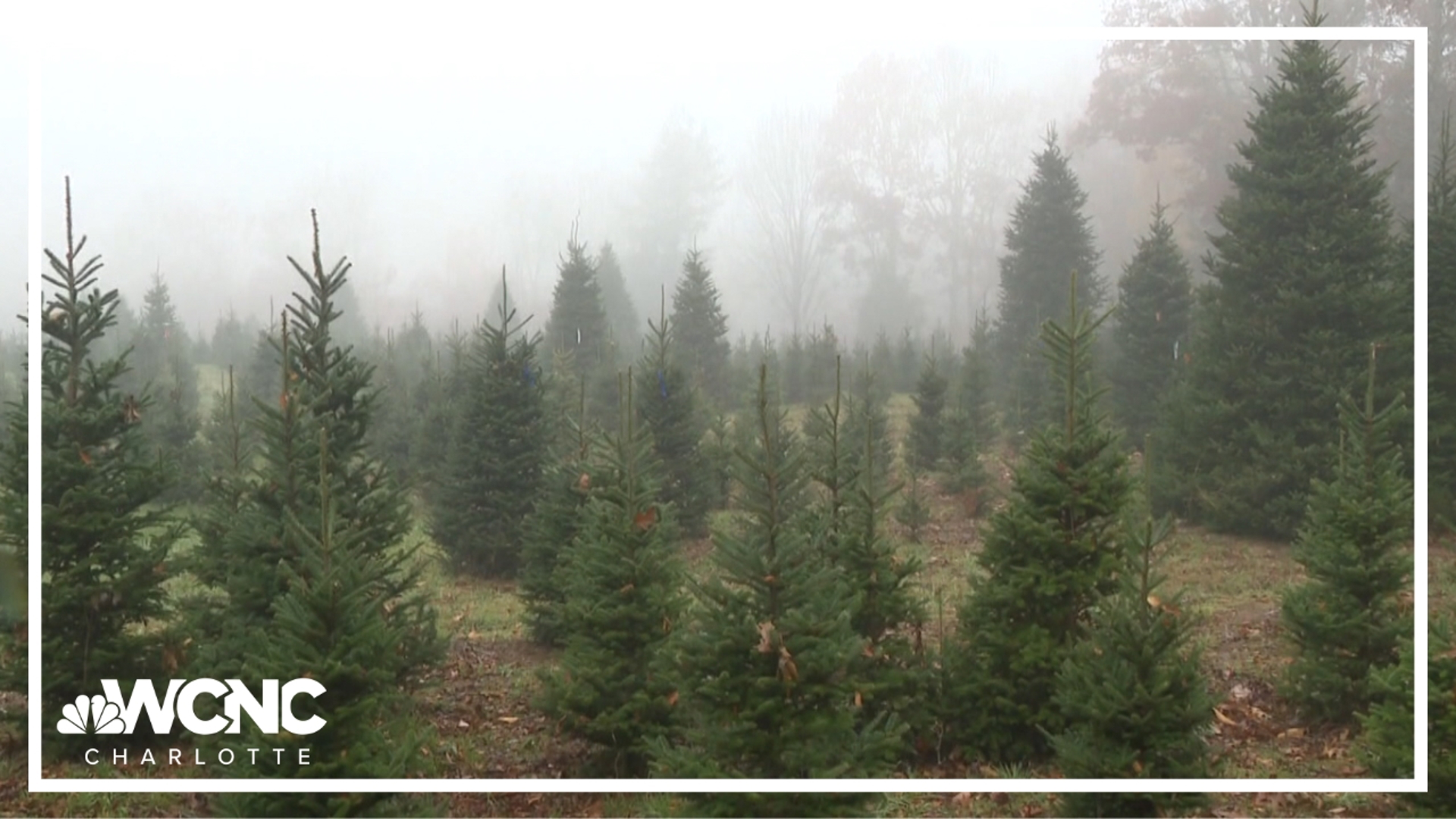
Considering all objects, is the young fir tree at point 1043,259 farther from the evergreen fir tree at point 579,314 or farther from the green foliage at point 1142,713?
the evergreen fir tree at point 579,314

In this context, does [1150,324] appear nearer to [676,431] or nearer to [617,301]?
[617,301]

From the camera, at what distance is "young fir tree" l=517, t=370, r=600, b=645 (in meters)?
8.23

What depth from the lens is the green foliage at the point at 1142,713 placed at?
5.16 metres

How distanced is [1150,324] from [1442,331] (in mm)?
1639

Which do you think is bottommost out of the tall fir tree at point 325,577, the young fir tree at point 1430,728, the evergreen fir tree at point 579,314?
the young fir tree at point 1430,728

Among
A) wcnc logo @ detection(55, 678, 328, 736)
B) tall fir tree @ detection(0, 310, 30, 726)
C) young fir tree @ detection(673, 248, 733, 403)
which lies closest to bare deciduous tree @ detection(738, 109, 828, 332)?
young fir tree @ detection(673, 248, 733, 403)

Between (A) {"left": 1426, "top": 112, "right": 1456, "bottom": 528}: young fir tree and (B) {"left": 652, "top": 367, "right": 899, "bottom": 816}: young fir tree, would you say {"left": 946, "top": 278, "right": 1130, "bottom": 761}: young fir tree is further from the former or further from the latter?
(A) {"left": 1426, "top": 112, "right": 1456, "bottom": 528}: young fir tree

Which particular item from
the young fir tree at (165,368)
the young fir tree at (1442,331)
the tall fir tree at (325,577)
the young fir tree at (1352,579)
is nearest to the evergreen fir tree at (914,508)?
the young fir tree at (1352,579)

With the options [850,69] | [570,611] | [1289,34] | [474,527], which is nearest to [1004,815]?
[570,611]

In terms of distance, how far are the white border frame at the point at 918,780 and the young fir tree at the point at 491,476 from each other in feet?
16.5

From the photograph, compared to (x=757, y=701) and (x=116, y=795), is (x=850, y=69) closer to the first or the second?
(x=757, y=701)

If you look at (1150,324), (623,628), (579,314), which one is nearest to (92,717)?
(623,628)

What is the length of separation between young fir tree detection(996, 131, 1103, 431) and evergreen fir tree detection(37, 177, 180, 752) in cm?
540

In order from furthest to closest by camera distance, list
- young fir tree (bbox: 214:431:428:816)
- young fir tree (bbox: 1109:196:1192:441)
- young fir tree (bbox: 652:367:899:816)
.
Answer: young fir tree (bbox: 1109:196:1192:441) → young fir tree (bbox: 652:367:899:816) → young fir tree (bbox: 214:431:428:816)
